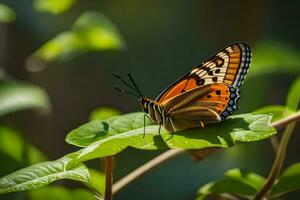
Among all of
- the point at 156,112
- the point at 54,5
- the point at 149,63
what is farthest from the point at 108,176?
the point at 149,63

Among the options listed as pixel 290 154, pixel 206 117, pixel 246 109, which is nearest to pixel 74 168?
pixel 206 117

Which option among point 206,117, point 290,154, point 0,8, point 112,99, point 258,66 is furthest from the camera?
point 112,99

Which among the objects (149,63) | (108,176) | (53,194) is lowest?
(149,63)

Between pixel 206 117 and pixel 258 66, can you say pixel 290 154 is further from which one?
pixel 206 117

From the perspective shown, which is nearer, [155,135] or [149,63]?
[155,135]

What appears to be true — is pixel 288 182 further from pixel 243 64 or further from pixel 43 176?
pixel 43 176

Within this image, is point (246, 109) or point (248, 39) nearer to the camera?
point (246, 109)
